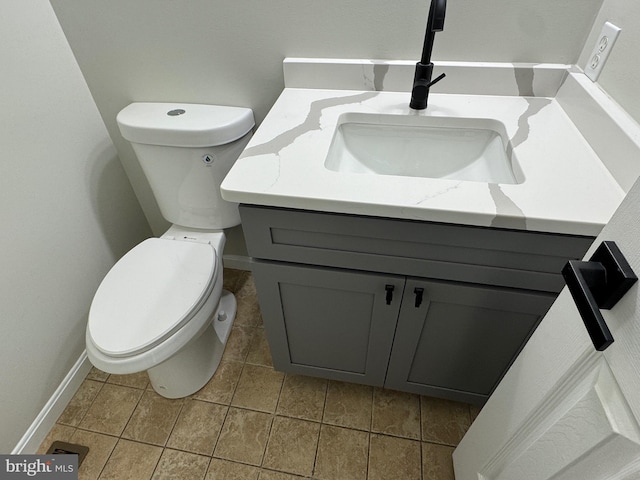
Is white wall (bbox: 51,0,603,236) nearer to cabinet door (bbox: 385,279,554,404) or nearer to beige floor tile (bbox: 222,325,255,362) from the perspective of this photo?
cabinet door (bbox: 385,279,554,404)

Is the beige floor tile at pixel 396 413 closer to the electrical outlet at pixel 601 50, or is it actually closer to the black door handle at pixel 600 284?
the black door handle at pixel 600 284

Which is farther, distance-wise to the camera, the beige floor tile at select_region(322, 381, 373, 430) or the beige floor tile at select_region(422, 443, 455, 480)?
the beige floor tile at select_region(322, 381, 373, 430)

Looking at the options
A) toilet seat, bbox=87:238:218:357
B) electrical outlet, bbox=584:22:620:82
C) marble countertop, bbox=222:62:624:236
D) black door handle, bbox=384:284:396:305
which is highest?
electrical outlet, bbox=584:22:620:82

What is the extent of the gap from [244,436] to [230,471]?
0.11m

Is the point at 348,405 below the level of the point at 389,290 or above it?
below

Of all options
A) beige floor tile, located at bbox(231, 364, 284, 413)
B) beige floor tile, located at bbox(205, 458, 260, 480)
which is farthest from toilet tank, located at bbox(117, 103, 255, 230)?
beige floor tile, located at bbox(205, 458, 260, 480)

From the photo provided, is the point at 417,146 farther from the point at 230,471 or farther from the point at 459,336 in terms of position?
the point at 230,471

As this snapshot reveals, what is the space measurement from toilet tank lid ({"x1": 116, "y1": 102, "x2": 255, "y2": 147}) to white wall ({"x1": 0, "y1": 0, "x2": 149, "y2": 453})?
0.22m

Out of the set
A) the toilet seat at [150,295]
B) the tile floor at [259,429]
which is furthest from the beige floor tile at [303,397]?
the toilet seat at [150,295]

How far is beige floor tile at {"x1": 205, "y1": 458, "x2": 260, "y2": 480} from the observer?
1146mm

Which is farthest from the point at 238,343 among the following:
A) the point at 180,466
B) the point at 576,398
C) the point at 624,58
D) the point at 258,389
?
the point at 624,58

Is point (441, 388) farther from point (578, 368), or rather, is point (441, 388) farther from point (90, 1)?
point (90, 1)

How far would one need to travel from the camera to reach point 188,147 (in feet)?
3.70

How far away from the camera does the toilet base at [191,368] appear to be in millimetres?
1248
